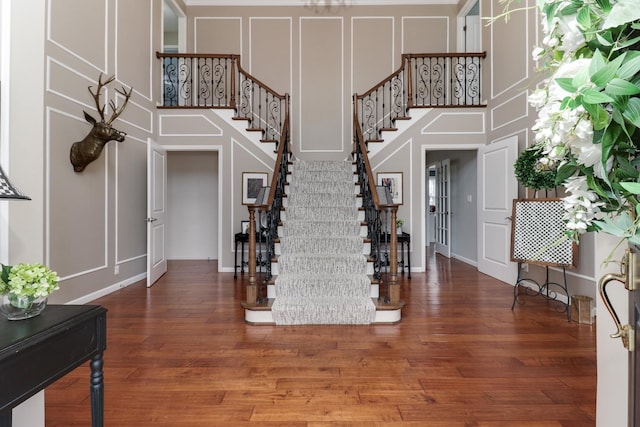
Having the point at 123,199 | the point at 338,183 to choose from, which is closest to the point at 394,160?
the point at 338,183

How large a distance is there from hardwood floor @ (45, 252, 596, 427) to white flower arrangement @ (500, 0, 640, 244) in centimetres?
169

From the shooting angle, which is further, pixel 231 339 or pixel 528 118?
pixel 528 118

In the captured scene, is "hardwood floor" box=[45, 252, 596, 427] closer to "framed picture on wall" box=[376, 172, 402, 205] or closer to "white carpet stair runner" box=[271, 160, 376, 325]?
"white carpet stair runner" box=[271, 160, 376, 325]

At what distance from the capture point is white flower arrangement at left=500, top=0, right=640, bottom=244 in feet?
1.52

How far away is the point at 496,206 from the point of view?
523 centimetres

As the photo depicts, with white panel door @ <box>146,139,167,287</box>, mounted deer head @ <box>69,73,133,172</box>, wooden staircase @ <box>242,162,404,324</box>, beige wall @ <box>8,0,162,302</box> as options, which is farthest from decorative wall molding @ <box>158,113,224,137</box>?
wooden staircase @ <box>242,162,404,324</box>

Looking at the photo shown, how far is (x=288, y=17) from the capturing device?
707 centimetres

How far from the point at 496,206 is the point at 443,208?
323cm

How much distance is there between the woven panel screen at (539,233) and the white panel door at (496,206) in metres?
0.71

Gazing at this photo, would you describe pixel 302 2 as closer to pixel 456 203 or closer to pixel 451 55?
pixel 451 55

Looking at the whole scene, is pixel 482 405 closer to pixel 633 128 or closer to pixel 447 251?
pixel 633 128

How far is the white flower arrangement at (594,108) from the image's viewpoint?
18.3 inches

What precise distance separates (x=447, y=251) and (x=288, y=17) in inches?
224

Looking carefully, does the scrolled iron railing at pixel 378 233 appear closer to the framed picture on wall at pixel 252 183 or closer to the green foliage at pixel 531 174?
the green foliage at pixel 531 174
